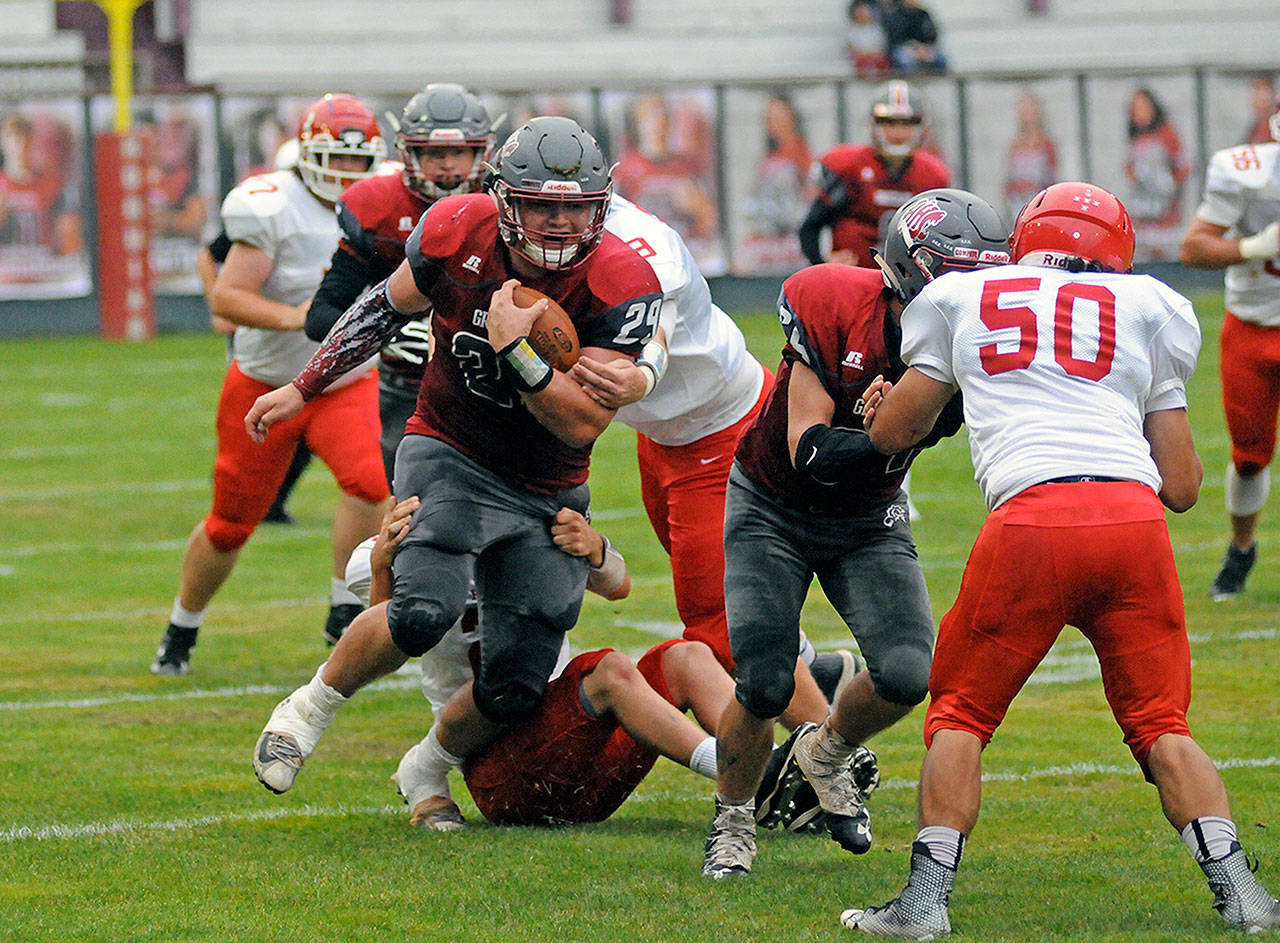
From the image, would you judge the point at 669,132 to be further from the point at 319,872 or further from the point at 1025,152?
the point at 319,872

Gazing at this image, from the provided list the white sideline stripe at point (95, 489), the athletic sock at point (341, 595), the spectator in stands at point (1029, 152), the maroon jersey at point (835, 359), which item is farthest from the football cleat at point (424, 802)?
the spectator in stands at point (1029, 152)

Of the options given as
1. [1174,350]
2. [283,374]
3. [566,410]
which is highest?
[1174,350]

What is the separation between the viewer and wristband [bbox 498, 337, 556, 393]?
432cm

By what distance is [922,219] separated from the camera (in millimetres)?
4098

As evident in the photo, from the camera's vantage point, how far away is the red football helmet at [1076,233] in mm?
3816

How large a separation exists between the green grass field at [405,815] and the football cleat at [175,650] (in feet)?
0.31

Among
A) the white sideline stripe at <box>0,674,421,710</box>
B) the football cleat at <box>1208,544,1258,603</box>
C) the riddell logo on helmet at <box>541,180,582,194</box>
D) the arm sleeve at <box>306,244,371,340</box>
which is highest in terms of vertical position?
the riddell logo on helmet at <box>541,180,582,194</box>

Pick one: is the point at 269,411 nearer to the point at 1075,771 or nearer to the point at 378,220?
the point at 378,220

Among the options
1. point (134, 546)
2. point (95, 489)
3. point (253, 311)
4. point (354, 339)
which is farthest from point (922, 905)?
point (95, 489)

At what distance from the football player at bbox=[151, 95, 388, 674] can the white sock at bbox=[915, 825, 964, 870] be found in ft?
10.8

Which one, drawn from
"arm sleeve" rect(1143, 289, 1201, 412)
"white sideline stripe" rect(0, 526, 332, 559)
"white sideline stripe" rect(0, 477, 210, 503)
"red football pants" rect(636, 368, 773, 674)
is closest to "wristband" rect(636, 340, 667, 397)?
"red football pants" rect(636, 368, 773, 674)

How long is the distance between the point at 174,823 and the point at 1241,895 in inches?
95.4

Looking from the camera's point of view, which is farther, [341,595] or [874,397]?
[341,595]

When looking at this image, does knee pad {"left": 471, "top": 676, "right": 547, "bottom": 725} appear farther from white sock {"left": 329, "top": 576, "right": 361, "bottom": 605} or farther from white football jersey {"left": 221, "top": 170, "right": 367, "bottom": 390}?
white football jersey {"left": 221, "top": 170, "right": 367, "bottom": 390}
